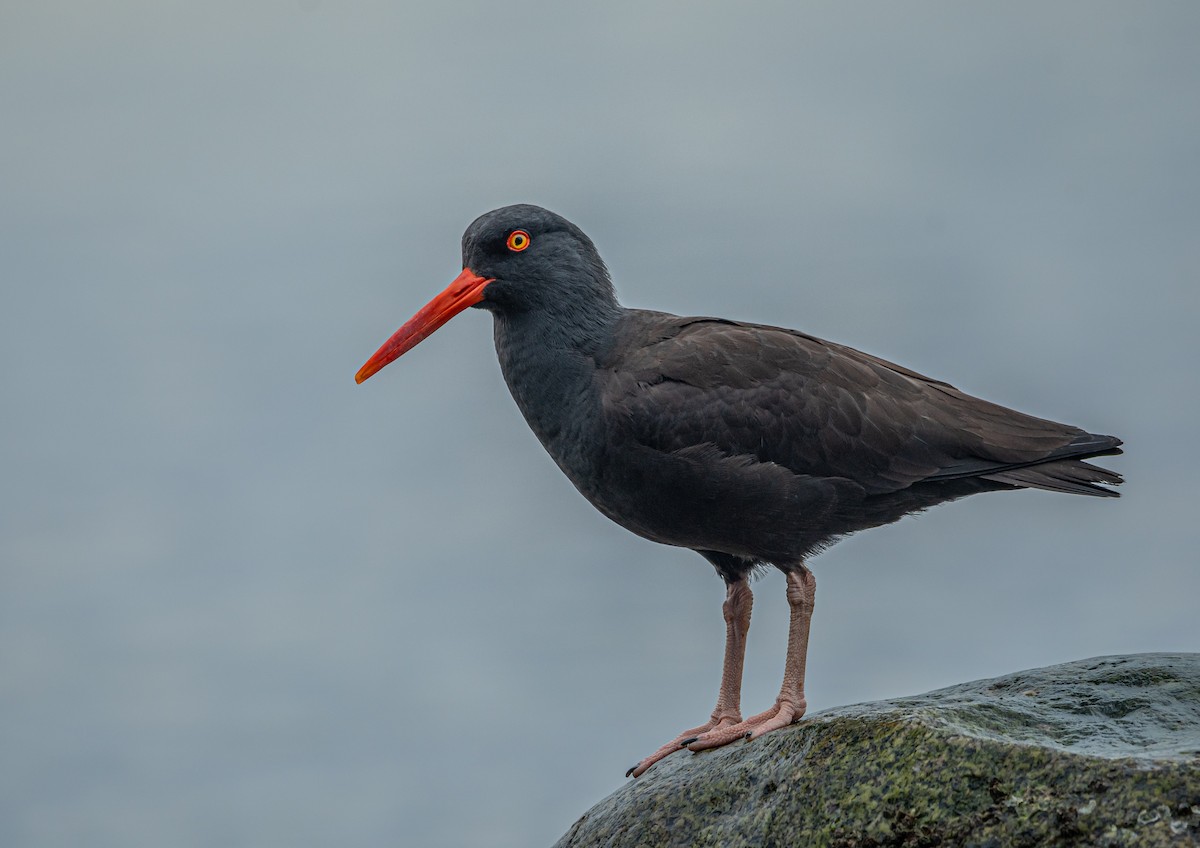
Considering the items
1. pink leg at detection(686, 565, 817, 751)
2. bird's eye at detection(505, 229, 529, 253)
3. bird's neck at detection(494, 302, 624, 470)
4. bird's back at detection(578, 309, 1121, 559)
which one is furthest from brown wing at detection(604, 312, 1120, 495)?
bird's eye at detection(505, 229, 529, 253)

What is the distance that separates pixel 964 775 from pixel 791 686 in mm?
1412

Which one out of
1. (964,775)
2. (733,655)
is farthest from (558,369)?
(964,775)

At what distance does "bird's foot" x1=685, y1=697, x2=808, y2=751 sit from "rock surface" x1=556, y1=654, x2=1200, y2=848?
8 cm

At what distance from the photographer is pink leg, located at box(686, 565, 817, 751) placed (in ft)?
19.1

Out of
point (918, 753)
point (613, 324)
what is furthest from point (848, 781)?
point (613, 324)

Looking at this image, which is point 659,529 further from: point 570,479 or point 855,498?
point 855,498

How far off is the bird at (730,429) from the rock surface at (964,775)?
41 cm

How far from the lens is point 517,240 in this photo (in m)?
6.55

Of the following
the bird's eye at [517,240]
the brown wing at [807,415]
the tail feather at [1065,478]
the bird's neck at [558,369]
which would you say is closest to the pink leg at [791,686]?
the brown wing at [807,415]

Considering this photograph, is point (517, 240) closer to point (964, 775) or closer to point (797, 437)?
point (797, 437)

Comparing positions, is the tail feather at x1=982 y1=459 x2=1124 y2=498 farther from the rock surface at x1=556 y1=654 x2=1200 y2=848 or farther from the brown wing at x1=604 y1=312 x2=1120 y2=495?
the rock surface at x1=556 y1=654 x2=1200 y2=848

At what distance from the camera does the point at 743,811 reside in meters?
5.25

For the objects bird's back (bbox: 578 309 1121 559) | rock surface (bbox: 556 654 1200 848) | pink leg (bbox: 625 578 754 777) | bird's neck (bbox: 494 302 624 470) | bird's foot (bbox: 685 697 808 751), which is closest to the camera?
rock surface (bbox: 556 654 1200 848)

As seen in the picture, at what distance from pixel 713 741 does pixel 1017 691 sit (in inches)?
58.6
